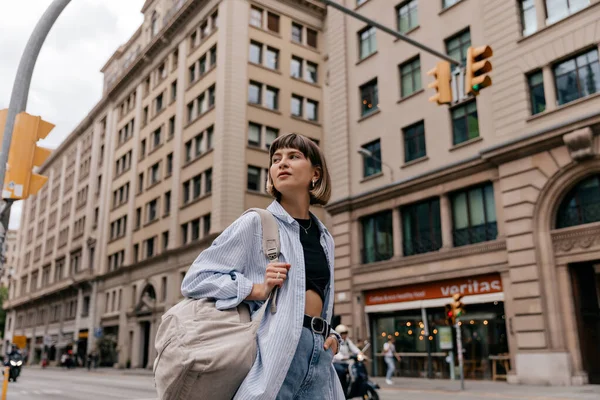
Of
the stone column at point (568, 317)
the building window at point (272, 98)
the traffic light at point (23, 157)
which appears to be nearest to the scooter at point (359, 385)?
the traffic light at point (23, 157)

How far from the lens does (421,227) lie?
22672 mm

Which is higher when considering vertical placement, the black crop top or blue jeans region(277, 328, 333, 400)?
the black crop top

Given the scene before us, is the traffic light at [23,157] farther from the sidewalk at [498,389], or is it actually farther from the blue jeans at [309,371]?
the sidewalk at [498,389]

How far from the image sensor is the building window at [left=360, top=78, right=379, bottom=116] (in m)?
26.1

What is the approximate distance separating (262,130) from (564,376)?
80.3 feet

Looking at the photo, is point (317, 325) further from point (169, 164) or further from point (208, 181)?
point (169, 164)

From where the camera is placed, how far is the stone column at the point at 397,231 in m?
23.2

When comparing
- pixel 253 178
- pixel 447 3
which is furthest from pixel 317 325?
pixel 253 178

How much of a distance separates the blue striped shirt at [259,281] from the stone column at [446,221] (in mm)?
19331

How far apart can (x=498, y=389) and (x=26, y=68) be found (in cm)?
1430

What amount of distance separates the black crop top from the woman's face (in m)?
0.18

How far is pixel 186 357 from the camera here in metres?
1.87

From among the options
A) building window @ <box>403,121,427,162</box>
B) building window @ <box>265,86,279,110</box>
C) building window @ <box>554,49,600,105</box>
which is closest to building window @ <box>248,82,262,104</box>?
building window @ <box>265,86,279,110</box>

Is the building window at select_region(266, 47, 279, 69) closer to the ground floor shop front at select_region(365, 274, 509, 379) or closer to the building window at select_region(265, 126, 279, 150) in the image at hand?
the building window at select_region(265, 126, 279, 150)
